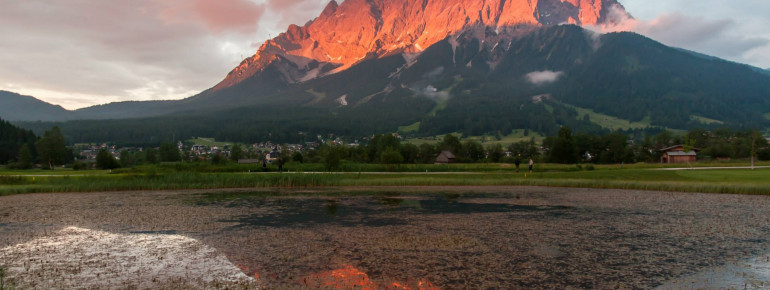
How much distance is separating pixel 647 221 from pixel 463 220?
8.85 m

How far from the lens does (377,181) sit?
4931 cm

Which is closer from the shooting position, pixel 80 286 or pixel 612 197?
pixel 80 286

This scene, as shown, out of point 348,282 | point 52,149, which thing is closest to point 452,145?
point 52,149

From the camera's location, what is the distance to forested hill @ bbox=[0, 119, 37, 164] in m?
108

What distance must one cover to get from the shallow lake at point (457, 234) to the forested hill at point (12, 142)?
93692 millimetres

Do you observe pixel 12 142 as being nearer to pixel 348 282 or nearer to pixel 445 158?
pixel 445 158

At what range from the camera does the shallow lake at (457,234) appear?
13.6 meters

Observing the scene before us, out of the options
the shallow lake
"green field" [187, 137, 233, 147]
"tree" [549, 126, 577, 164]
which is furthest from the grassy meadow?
"green field" [187, 137, 233, 147]

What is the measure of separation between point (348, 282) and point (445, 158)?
102013 millimetres

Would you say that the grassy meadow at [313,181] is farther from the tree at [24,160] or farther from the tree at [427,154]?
the tree at [427,154]

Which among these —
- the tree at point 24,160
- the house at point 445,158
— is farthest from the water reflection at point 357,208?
the tree at point 24,160

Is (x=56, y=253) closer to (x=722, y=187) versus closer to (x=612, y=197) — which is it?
(x=612, y=197)

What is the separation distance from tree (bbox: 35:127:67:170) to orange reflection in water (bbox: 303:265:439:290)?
103677 millimetres

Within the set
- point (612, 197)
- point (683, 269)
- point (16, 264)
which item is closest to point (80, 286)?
point (16, 264)
